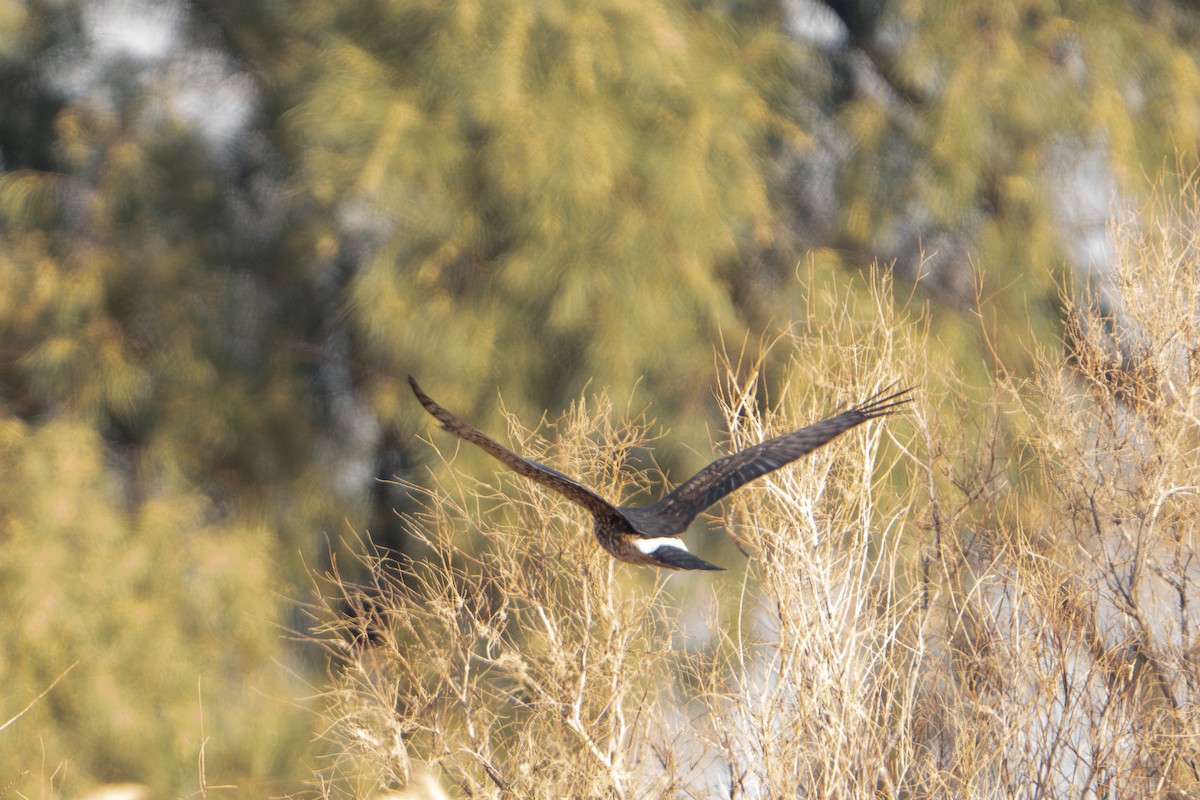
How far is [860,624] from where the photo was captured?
7.34m

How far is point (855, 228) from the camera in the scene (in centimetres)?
1105

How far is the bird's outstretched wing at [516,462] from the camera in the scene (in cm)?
420

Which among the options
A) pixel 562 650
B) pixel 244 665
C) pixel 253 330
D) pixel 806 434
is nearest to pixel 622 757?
pixel 562 650

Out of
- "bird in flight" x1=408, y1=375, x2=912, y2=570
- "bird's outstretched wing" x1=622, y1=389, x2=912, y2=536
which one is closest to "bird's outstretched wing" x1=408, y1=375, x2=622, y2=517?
"bird in flight" x1=408, y1=375, x2=912, y2=570

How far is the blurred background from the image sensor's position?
9.48 m

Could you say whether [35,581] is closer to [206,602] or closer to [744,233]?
[206,602]

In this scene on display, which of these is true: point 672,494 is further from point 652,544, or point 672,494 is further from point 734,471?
point 652,544

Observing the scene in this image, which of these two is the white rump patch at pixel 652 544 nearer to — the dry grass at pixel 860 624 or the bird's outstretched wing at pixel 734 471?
the bird's outstretched wing at pixel 734 471

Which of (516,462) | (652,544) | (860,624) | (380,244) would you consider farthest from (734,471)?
(380,244)

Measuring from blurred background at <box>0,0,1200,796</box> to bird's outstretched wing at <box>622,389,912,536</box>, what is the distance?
3.58 m

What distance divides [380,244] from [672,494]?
504 cm

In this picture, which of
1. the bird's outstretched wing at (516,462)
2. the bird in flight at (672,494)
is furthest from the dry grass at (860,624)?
the bird's outstretched wing at (516,462)

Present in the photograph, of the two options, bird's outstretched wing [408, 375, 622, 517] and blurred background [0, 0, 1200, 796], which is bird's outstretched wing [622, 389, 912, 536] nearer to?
bird's outstretched wing [408, 375, 622, 517]

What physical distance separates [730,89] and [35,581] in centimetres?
570
